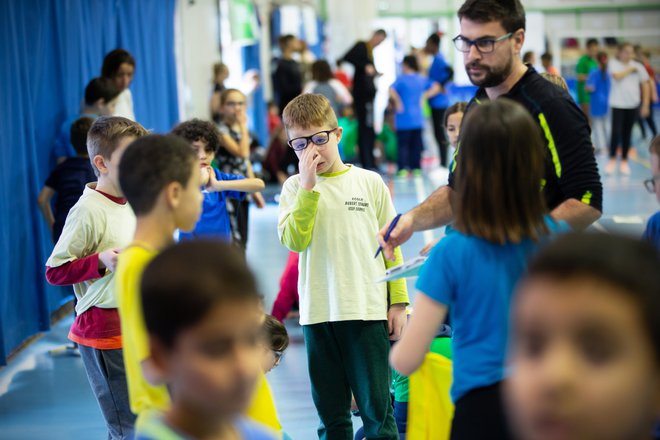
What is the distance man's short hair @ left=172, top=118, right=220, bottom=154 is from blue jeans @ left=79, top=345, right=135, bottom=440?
1.83 m

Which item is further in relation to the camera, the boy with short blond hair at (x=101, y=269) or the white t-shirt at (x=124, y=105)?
the white t-shirt at (x=124, y=105)

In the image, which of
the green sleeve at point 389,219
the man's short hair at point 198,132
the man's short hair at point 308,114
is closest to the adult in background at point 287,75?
the man's short hair at point 198,132

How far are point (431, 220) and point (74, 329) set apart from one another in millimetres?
1457

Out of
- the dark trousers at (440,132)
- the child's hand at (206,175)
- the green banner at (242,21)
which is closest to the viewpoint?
the child's hand at (206,175)

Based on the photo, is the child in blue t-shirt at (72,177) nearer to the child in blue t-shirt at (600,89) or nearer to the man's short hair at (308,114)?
the man's short hair at (308,114)

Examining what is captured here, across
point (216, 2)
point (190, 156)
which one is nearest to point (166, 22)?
point (216, 2)

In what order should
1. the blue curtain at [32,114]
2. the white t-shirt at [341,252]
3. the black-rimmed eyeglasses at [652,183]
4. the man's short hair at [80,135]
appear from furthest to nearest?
the blue curtain at [32,114] < the man's short hair at [80,135] < the white t-shirt at [341,252] < the black-rimmed eyeglasses at [652,183]

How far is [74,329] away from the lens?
11.0 ft

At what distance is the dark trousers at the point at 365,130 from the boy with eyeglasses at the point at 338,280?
10.0 m

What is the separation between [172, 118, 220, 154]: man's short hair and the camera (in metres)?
4.87

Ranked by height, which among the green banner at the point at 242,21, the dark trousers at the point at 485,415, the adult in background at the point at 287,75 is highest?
the green banner at the point at 242,21

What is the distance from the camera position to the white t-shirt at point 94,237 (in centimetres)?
331

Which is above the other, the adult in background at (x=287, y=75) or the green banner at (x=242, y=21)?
the green banner at (x=242, y=21)

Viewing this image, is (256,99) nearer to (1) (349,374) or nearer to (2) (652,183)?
(1) (349,374)
